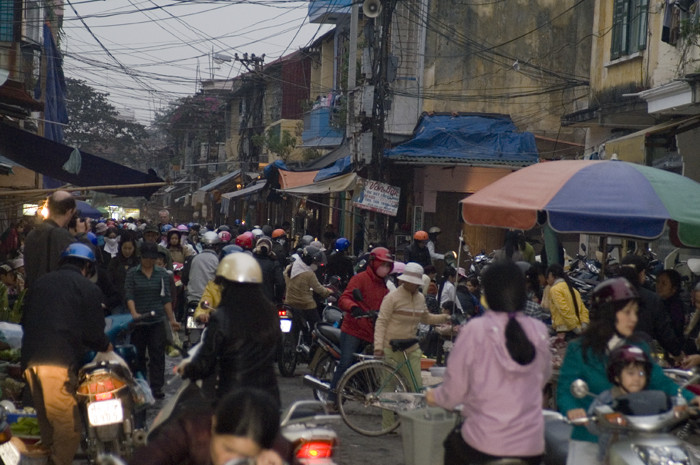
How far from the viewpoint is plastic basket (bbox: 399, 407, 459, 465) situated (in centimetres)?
646

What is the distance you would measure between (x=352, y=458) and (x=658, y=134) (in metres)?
7.48

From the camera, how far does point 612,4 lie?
19.0 meters

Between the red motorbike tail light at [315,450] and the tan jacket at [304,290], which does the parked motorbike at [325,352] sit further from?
the red motorbike tail light at [315,450]

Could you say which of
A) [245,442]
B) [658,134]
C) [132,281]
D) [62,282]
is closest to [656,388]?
[245,442]

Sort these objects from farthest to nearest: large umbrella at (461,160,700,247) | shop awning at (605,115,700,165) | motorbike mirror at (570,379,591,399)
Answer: shop awning at (605,115,700,165)
large umbrella at (461,160,700,247)
motorbike mirror at (570,379,591,399)

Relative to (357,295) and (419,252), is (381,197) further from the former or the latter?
(357,295)

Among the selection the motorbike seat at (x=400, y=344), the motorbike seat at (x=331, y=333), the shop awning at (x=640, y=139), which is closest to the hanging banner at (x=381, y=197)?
the shop awning at (x=640, y=139)

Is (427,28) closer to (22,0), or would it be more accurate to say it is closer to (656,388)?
(22,0)

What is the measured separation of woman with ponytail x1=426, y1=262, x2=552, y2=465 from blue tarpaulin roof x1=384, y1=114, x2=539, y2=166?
18.7 m

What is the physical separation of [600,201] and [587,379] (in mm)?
2719

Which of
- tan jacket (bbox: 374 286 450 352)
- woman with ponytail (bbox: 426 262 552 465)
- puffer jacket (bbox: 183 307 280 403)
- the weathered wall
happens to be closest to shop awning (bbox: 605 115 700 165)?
tan jacket (bbox: 374 286 450 352)

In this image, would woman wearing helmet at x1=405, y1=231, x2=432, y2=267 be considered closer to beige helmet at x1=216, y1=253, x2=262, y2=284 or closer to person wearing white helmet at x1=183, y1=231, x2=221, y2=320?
person wearing white helmet at x1=183, y1=231, x2=221, y2=320

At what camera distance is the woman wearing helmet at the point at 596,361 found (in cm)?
527

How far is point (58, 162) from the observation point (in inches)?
597
